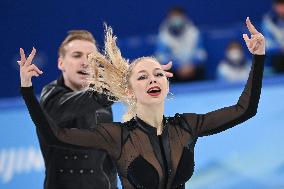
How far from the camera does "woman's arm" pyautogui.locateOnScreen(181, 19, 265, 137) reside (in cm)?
351

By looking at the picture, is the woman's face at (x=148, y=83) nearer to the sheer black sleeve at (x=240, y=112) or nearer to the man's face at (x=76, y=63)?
the sheer black sleeve at (x=240, y=112)

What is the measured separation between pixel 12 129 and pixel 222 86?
6.21 ft

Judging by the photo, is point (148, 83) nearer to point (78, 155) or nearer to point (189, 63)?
point (78, 155)

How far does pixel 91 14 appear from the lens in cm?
967

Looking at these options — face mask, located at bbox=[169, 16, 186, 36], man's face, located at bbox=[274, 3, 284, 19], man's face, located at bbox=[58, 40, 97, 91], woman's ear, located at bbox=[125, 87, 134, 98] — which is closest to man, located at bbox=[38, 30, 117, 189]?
man's face, located at bbox=[58, 40, 97, 91]

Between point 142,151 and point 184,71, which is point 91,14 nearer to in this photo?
point 184,71

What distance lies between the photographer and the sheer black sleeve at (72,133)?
3150mm

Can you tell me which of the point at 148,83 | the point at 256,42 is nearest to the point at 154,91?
the point at 148,83

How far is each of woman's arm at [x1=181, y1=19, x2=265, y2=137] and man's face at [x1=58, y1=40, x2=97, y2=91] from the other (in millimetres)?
1207

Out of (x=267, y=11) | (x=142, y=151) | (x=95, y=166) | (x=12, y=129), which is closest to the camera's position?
(x=142, y=151)

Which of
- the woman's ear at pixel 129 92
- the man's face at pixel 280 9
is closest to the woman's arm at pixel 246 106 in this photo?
the woman's ear at pixel 129 92

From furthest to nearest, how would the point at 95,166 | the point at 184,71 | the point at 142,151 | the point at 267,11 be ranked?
the point at 267,11, the point at 184,71, the point at 95,166, the point at 142,151

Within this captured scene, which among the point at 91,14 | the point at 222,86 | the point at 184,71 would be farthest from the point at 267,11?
the point at 222,86

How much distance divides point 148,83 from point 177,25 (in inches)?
202
